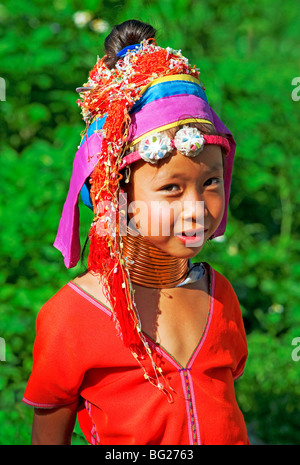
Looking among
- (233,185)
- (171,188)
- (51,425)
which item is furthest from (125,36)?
(233,185)

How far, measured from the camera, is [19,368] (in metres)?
2.92

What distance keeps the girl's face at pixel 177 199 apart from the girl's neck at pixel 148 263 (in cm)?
5

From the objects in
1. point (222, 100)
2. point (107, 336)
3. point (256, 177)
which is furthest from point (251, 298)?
point (107, 336)

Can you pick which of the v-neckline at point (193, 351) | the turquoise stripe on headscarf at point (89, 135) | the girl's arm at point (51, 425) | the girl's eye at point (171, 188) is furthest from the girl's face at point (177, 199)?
the girl's arm at point (51, 425)

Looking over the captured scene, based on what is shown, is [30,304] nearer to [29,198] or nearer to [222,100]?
[29,198]

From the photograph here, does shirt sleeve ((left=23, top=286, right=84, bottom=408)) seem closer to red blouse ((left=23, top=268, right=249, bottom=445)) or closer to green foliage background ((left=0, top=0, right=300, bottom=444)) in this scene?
red blouse ((left=23, top=268, right=249, bottom=445))

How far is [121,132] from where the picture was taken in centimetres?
161

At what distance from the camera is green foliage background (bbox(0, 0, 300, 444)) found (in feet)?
10.0

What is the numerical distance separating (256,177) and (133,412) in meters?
2.39

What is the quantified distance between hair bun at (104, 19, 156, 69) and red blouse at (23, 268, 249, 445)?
633 mm

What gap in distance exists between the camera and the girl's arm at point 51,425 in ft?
5.84

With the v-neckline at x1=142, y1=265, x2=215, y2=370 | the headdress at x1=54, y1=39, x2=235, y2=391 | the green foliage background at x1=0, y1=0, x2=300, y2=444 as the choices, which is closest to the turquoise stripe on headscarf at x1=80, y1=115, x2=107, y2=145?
the headdress at x1=54, y1=39, x2=235, y2=391

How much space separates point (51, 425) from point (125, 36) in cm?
108

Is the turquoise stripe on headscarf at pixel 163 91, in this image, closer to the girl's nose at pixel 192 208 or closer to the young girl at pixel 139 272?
the young girl at pixel 139 272
